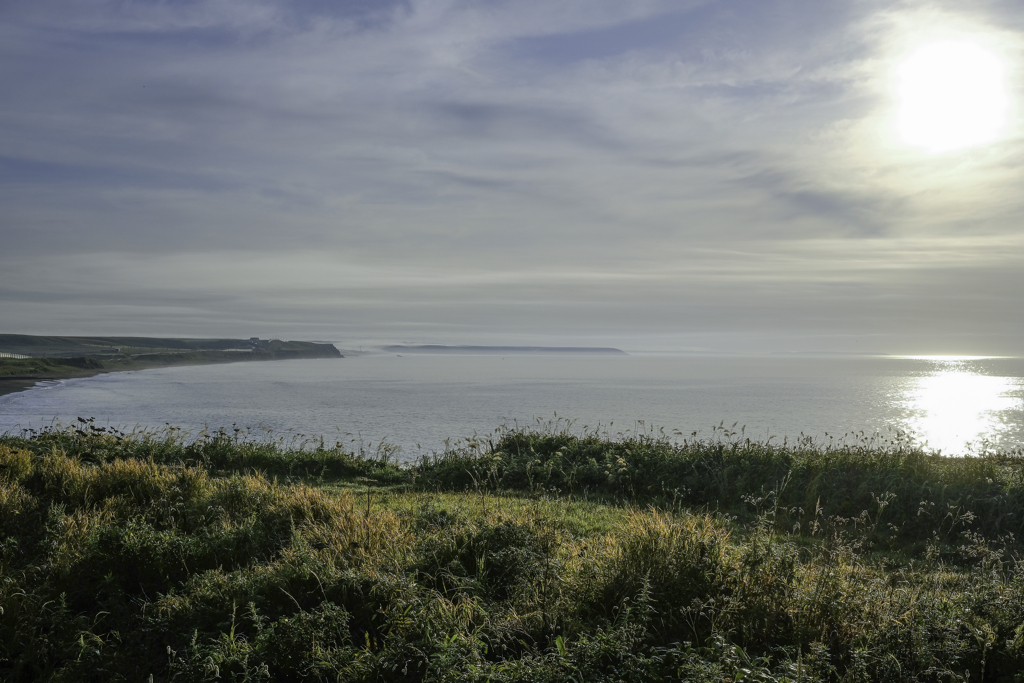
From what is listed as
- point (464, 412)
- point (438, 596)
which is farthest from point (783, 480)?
point (464, 412)

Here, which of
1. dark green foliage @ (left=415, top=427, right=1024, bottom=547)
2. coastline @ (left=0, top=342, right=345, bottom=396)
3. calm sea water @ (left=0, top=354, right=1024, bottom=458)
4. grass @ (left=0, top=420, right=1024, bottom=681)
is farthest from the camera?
coastline @ (left=0, top=342, right=345, bottom=396)

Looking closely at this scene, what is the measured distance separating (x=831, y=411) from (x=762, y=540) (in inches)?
2175

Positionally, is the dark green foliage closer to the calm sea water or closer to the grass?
the grass

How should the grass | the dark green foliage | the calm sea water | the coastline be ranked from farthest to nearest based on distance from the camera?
the coastline, the calm sea water, the dark green foliage, the grass

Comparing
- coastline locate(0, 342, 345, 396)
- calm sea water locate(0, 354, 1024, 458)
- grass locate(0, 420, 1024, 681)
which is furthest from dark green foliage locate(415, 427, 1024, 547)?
coastline locate(0, 342, 345, 396)

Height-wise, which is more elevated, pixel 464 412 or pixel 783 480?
pixel 783 480

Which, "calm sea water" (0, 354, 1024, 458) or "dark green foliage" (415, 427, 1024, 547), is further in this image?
"calm sea water" (0, 354, 1024, 458)

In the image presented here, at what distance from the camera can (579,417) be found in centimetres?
4553

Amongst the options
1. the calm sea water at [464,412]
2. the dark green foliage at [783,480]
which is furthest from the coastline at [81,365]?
the dark green foliage at [783,480]

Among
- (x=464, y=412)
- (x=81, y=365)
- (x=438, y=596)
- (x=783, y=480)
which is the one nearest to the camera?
(x=438, y=596)

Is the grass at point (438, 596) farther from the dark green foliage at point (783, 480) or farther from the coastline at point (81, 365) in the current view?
the coastline at point (81, 365)

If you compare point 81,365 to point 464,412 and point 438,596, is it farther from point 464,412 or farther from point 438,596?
point 438,596

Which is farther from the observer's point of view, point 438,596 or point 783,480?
point 783,480

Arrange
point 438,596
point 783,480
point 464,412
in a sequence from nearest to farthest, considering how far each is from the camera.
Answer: point 438,596 < point 783,480 < point 464,412
